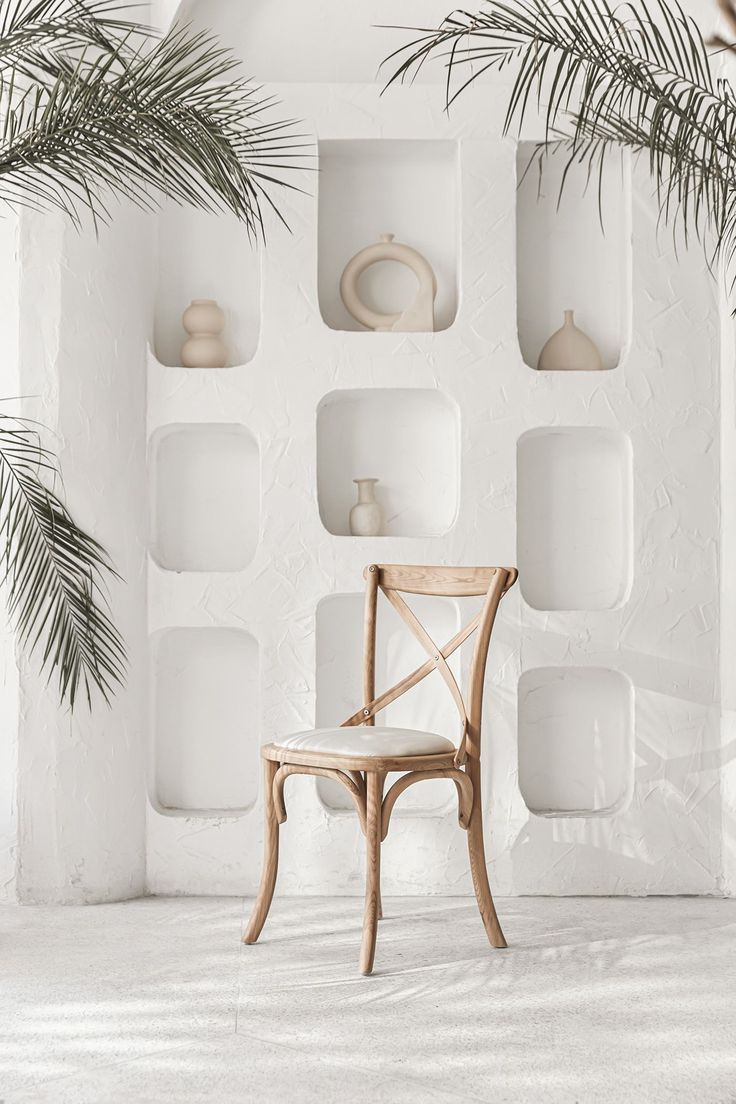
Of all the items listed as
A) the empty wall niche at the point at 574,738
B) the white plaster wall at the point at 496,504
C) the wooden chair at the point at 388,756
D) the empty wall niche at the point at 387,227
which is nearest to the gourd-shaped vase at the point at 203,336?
the white plaster wall at the point at 496,504

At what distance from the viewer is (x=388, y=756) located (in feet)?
7.86

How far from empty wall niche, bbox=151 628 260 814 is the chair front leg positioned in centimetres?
98

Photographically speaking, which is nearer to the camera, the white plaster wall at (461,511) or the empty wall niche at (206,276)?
the white plaster wall at (461,511)

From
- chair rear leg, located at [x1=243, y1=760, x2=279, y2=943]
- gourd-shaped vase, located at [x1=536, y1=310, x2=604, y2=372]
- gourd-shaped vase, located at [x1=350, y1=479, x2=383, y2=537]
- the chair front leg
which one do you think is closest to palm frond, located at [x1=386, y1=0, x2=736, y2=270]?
gourd-shaped vase, located at [x1=536, y1=310, x2=604, y2=372]

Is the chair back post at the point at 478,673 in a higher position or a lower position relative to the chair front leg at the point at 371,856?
higher

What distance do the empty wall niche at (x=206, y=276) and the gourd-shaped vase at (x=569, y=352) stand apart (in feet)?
2.91

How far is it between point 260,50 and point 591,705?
2131 millimetres

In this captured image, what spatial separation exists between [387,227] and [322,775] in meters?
1.81

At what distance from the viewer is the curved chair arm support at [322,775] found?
245 centimetres

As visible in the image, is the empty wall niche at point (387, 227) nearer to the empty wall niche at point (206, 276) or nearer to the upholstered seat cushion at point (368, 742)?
the empty wall niche at point (206, 276)

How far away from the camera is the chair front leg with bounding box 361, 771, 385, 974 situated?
7.85 ft

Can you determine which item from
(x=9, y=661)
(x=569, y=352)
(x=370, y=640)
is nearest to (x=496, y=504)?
(x=569, y=352)

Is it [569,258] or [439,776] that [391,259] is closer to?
[569,258]

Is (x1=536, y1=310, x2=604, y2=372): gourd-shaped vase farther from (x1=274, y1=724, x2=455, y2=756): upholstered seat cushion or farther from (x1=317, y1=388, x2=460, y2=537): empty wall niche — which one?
(x1=274, y1=724, x2=455, y2=756): upholstered seat cushion
